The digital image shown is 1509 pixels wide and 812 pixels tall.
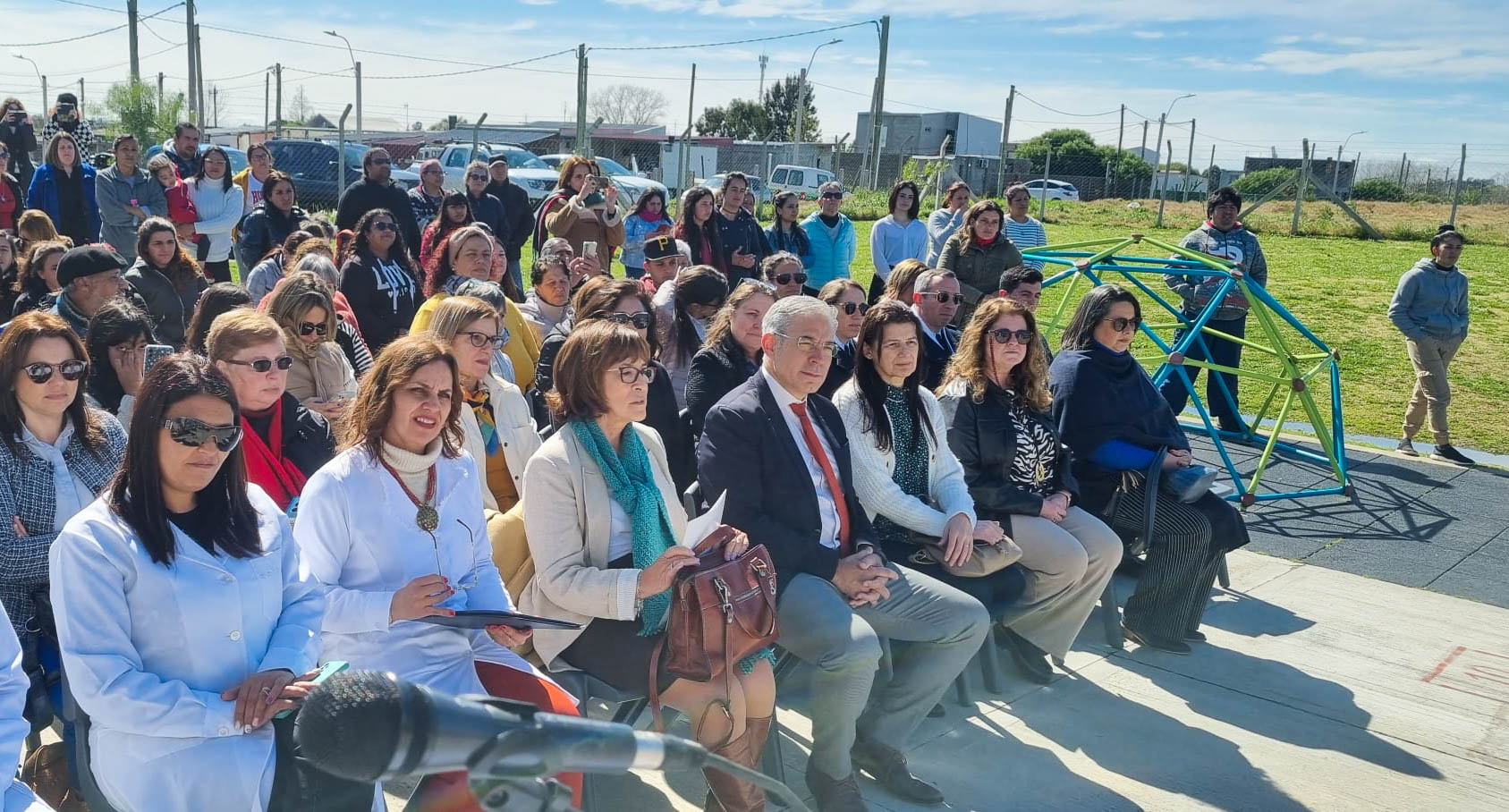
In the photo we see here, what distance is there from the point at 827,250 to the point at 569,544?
7150mm

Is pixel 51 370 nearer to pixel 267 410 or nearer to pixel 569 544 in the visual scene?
pixel 267 410

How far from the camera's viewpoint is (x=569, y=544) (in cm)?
356

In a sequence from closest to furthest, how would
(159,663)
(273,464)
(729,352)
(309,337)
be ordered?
1. (159,663)
2. (273,464)
3. (309,337)
4. (729,352)

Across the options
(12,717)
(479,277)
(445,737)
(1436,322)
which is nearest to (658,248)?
(479,277)

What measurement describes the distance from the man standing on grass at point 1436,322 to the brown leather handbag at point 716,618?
7.84m

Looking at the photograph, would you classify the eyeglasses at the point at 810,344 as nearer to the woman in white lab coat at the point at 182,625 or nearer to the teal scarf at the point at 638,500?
the teal scarf at the point at 638,500

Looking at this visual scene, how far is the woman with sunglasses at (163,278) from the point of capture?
6918 millimetres

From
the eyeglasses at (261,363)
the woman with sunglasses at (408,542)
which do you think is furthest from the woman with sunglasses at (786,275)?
the woman with sunglasses at (408,542)

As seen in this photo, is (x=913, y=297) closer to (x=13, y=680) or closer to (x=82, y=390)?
(x=82, y=390)

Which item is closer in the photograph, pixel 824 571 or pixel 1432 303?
pixel 824 571

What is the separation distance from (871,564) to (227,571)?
218cm

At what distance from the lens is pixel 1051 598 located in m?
4.93

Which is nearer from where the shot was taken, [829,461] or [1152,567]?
[829,461]

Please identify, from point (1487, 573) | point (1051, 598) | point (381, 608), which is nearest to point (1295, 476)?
point (1487, 573)
